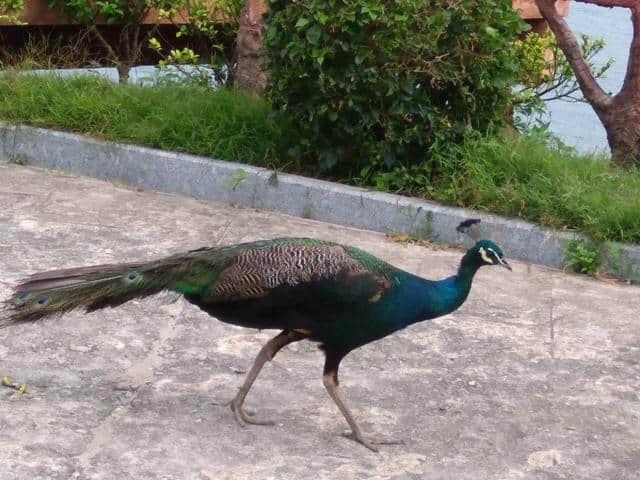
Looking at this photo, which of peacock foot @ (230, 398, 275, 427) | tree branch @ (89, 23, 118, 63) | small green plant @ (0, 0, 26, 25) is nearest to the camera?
peacock foot @ (230, 398, 275, 427)

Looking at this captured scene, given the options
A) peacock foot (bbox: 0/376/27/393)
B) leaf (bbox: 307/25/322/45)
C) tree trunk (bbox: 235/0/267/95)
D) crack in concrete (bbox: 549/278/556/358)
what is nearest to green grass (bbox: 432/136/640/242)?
crack in concrete (bbox: 549/278/556/358)

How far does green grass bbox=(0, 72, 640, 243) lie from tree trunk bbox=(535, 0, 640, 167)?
10.6 inches

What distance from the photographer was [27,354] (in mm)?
4293

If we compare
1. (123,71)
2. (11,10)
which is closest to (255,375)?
(123,71)

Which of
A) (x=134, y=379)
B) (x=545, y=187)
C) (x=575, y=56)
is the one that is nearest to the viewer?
(x=134, y=379)

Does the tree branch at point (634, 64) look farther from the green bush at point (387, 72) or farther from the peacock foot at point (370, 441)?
the peacock foot at point (370, 441)

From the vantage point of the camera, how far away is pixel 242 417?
155 inches

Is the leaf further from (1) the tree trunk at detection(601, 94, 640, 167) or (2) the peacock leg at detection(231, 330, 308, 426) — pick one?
→ (2) the peacock leg at detection(231, 330, 308, 426)

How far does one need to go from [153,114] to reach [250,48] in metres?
0.89

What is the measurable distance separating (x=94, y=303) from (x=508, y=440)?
1.59 meters

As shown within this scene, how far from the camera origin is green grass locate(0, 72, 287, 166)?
675 centimetres

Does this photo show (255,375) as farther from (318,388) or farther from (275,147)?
(275,147)

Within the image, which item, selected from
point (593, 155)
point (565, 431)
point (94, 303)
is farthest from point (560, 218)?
point (94, 303)

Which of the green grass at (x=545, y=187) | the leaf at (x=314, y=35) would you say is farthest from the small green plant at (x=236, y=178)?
the green grass at (x=545, y=187)
